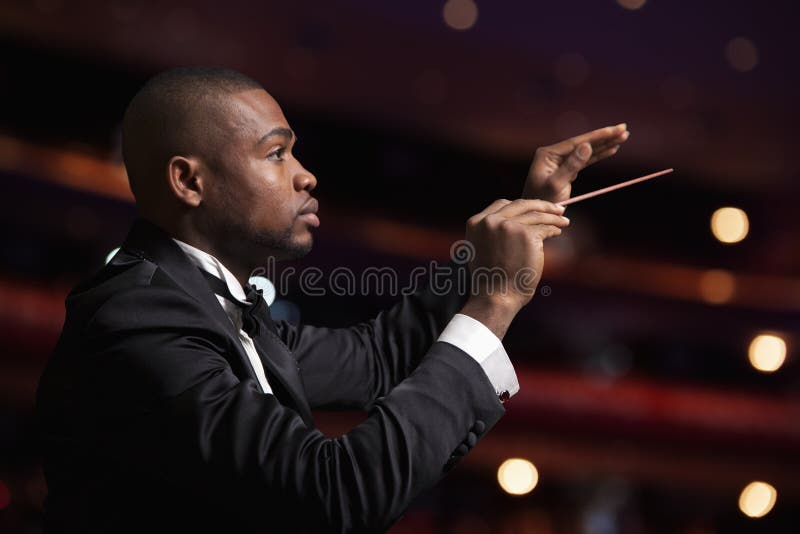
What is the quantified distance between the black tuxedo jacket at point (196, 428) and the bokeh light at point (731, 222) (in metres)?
7.30

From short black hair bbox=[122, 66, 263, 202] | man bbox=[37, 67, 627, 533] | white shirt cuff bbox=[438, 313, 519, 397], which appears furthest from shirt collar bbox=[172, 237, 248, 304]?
white shirt cuff bbox=[438, 313, 519, 397]

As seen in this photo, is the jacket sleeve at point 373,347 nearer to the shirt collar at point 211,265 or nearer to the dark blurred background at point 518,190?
the shirt collar at point 211,265

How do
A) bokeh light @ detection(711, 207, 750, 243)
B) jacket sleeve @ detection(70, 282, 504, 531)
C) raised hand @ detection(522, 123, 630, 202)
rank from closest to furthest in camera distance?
jacket sleeve @ detection(70, 282, 504, 531) < raised hand @ detection(522, 123, 630, 202) < bokeh light @ detection(711, 207, 750, 243)

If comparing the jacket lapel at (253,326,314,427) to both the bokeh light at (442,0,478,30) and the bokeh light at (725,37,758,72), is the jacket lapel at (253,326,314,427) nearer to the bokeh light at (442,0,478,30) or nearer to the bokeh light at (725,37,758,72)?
the bokeh light at (442,0,478,30)

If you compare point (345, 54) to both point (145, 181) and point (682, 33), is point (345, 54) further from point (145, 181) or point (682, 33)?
point (145, 181)

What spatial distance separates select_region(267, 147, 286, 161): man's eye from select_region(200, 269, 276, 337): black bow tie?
192 mm

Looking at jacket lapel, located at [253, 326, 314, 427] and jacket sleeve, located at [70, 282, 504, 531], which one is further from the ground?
jacket lapel, located at [253, 326, 314, 427]

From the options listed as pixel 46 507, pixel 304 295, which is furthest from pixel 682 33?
pixel 46 507

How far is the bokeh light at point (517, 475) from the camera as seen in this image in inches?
243

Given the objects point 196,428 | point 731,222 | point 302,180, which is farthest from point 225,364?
point 731,222

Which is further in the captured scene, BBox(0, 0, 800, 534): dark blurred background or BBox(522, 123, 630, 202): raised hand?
BBox(0, 0, 800, 534): dark blurred background

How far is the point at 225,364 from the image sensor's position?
3.59 feet

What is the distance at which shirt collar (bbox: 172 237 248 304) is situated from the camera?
1.28 m

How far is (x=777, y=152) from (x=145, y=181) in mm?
6064
